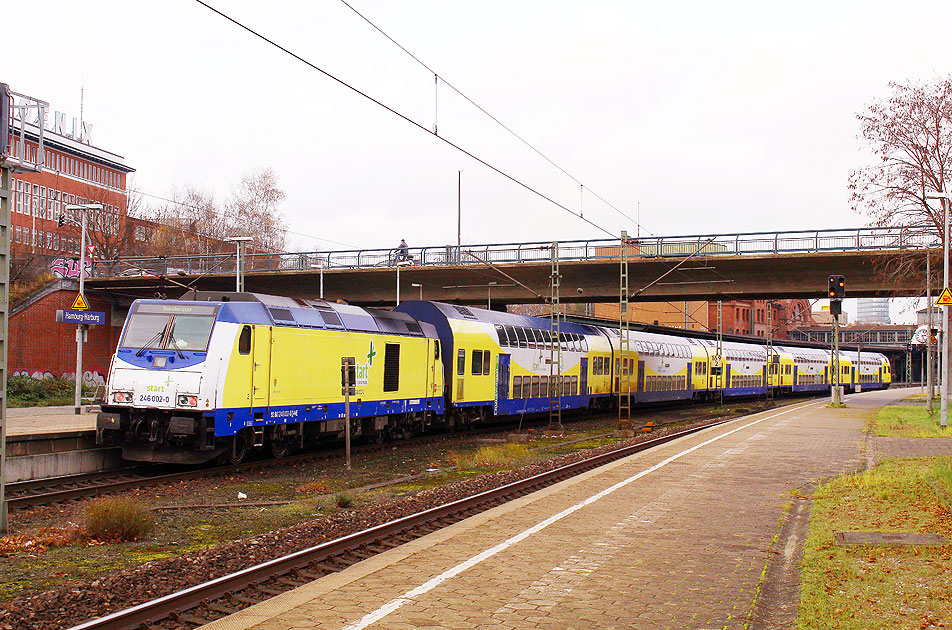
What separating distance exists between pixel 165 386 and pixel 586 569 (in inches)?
423

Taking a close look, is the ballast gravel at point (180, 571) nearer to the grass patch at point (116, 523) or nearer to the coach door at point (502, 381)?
the grass patch at point (116, 523)

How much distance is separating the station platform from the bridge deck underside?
24612 millimetres

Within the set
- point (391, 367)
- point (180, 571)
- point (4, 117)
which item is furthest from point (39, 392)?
point (180, 571)

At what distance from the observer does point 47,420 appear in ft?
85.1

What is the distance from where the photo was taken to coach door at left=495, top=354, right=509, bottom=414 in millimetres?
28812

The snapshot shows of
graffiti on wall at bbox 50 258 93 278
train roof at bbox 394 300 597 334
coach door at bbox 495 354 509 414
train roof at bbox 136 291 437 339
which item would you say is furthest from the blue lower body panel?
graffiti on wall at bbox 50 258 93 278

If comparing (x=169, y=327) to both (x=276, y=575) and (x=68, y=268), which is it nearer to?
(x=276, y=575)

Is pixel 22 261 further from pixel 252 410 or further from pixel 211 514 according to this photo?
pixel 211 514

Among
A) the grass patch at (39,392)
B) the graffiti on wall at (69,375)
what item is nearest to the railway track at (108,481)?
the grass patch at (39,392)

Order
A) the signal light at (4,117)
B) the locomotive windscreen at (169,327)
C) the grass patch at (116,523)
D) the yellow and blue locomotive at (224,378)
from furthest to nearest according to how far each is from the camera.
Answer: the locomotive windscreen at (169,327) → the yellow and blue locomotive at (224,378) → the grass patch at (116,523) → the signal light at (4,117)

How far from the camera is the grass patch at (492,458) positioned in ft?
64.2

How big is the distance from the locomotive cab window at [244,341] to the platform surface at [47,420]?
4.83 metres

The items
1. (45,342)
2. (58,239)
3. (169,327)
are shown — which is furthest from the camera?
(58,239)

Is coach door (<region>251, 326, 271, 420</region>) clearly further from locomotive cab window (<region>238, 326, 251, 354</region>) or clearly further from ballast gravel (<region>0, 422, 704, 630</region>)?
ballast gravel (<region>0, 422, 704, 630</region>)
